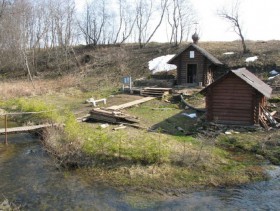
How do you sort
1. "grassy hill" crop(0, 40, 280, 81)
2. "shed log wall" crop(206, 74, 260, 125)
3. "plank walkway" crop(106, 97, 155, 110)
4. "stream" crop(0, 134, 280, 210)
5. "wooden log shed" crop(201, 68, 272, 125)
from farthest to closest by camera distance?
"grassy hill" crop(0, 40, 280, 81), "plank walkway" crop(106, 97, 155, 110), "shed log wall" crop(206, 74, 260, 125), "wooden log shed" crop(201, 68, 272, 125), "stream" crop(0, 134, 280, 210)

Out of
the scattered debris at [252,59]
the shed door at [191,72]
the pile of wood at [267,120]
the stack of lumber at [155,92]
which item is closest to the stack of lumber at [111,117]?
the pile of wood at [267,120]

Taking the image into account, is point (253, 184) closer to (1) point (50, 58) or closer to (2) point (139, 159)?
(2) point (139, 159)

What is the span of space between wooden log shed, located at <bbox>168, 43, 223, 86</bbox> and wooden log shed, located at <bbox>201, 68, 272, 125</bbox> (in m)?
11.5

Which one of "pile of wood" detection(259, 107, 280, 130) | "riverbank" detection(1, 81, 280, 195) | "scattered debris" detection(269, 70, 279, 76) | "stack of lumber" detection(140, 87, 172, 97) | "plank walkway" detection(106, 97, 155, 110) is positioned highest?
"scattered debris" detection(269, 70, 279, 76)

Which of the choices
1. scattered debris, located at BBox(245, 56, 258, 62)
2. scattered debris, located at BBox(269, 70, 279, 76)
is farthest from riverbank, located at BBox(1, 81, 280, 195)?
scattered debris, located at BBox(245, 56, 258, 62)

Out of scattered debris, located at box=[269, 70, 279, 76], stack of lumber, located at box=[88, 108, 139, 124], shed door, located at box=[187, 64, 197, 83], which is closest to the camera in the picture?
stack of lumber, located at box=[88, 108, 139, 124]

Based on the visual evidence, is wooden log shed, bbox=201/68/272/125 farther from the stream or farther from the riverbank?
the stream

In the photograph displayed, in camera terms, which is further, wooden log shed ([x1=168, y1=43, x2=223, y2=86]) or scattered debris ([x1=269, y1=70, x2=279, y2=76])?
scattered debris ([x1=269, y1=70, x2=279, y2=76])

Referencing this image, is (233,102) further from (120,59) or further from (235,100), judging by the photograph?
(120,59)

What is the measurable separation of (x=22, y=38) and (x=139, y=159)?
102 ft

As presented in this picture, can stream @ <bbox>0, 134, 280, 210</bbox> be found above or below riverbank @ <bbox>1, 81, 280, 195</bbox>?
below

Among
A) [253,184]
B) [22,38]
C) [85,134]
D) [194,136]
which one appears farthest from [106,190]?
[22,38]

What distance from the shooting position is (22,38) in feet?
131

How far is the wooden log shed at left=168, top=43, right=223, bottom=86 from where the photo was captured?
102ft
